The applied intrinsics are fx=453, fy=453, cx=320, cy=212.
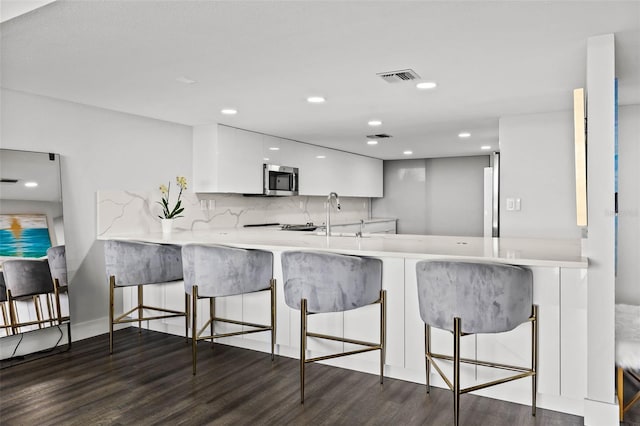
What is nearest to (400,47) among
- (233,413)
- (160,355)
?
(233,413)

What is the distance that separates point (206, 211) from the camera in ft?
16.6

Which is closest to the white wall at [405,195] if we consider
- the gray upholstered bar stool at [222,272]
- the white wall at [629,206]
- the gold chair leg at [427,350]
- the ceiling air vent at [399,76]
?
the white wall at [629,206]

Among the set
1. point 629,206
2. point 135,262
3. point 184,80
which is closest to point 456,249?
point 184,80

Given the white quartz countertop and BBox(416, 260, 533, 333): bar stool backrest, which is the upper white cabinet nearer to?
the white quartz countertop

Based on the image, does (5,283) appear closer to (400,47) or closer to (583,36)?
(400,47)

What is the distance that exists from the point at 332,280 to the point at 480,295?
810 millimetres

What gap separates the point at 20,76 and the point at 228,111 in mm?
1586

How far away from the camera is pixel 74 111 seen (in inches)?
149

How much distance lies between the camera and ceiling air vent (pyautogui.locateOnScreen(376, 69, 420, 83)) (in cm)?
290

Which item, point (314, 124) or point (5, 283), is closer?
point (5, 283)

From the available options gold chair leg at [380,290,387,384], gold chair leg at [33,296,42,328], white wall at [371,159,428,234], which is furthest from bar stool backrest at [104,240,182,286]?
white wall at [371,159,428,234]

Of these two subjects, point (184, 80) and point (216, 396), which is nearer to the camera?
point (216, 396)

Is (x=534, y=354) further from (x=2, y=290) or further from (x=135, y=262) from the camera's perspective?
(x=2, y=290)

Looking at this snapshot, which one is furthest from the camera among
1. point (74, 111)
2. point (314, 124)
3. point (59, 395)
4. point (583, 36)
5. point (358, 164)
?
point (358, 164)
